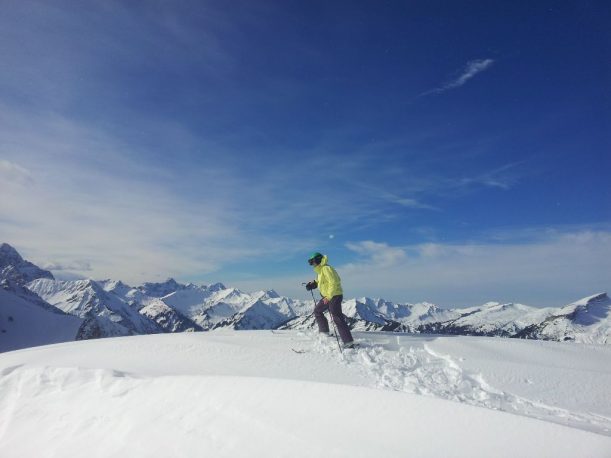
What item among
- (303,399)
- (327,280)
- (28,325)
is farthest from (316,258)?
(28,325)

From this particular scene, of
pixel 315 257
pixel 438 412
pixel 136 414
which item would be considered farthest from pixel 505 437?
pixel 315 257

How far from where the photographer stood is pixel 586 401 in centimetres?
693

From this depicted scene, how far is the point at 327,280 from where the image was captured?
11.0m

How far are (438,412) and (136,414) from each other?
15.3 feet

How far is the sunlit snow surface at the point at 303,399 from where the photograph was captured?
4.44 metres

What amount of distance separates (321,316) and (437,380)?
4.57 meters

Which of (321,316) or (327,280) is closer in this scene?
(327,280)

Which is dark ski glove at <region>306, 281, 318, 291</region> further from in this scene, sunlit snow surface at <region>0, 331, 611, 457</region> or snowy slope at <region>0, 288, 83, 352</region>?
snowy slope at <region>0, 288, 83, 352</region>

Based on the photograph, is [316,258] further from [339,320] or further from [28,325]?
[28,325]

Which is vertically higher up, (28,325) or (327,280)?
(327,280)

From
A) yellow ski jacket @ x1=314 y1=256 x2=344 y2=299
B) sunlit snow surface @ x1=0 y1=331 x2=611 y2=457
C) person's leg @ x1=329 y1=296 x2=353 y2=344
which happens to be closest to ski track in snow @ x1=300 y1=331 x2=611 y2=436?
sunlit snow surface @ x1=0 y1=331 x2=611 y2=457

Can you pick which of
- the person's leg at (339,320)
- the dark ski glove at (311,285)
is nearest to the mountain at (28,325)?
the dark ski glove at (311,285)

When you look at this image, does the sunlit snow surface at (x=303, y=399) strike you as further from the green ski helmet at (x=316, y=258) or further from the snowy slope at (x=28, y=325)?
the snowy slope at (x=28, y=325)

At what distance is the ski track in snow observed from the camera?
6250mm
